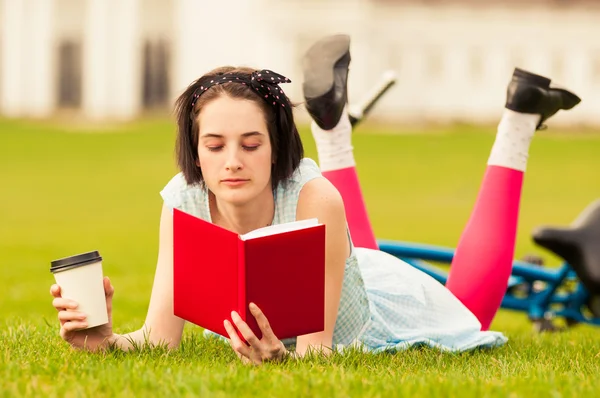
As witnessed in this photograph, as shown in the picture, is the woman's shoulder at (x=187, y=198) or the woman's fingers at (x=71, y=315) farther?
the woman's shoulder at (x=187, y=198)

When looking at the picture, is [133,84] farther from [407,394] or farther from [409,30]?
[407,394]

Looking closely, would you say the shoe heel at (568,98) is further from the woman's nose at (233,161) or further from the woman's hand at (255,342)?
the woman's hand at (255,342)

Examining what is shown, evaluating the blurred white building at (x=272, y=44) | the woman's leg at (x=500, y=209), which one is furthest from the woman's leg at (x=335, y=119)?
the blurred white building at (x=272, y=44)

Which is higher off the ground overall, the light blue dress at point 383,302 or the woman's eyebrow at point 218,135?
the woman's eyebrow at point 218,135

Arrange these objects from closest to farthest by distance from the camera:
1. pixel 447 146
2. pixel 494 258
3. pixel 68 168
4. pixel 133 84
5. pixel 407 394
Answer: pixel 407 394
pixel 494 258
pixel 68 168
pixel 447 146
pixel 133 84

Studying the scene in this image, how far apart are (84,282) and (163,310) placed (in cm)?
48

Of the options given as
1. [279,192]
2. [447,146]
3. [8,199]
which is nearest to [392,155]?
[447,146]

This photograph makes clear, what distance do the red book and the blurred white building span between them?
52.7 m

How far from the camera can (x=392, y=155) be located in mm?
32906

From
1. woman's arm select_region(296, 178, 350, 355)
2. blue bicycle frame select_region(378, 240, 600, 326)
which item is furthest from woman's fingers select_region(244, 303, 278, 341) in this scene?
blue bicycle frame select_region(378, 240, 600, 326)

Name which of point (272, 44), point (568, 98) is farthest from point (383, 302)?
point (272, 44)

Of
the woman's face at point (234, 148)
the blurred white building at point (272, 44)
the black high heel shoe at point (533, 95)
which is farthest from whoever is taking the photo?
the blurred white building at point (272, 44)

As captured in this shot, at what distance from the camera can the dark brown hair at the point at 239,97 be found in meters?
3.35

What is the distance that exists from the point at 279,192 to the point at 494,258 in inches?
46.3
